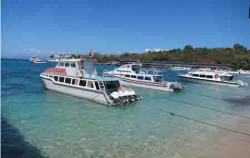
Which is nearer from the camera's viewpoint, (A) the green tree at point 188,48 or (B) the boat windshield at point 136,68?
(B) the boat windshield at point 136,68

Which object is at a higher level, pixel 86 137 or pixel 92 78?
pixel 92 78

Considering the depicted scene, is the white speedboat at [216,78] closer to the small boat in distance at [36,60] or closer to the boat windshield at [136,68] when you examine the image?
the boat windshield at [136,68]

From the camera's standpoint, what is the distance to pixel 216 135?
63.0 feet

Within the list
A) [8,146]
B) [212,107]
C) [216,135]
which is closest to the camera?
[8,146]

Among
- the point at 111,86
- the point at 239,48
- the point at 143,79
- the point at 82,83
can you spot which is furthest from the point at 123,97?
the point at 239,48

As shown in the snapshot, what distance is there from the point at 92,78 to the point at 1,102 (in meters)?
7.48

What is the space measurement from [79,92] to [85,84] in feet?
3.11

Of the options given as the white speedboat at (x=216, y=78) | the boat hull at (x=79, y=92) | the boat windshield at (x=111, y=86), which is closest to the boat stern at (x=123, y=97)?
the boat hull at (x=79, y=92)

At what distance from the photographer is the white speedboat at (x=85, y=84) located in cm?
2838

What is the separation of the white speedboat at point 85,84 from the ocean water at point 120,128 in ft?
2.74

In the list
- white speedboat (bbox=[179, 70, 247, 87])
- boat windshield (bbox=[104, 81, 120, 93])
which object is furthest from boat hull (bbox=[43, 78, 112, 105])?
white speedboat (bbox=[179, 70, 247, 87])

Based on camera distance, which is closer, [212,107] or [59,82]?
[212,107]

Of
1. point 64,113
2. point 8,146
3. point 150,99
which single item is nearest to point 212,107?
point 150,99

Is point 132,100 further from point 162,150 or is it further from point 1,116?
point 162,150
